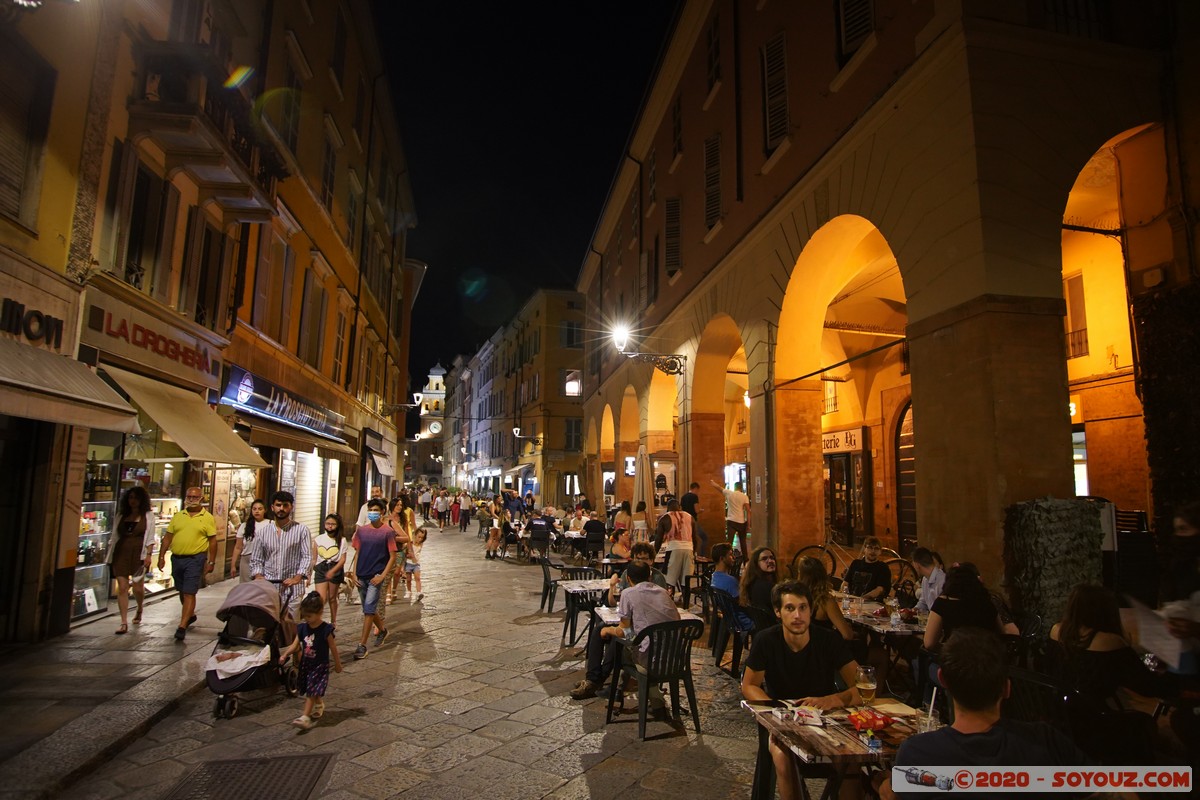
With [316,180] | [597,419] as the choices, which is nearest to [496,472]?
[597,419]

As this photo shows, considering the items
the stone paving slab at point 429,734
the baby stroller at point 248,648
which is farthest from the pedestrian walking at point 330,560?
the baby stroller at point 248,648

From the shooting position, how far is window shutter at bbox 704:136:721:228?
13469 millimetres

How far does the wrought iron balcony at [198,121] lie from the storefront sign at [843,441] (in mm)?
12963

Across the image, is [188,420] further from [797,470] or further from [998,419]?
[998,419]

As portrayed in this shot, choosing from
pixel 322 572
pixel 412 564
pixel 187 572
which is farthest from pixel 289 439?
pixel 322 572

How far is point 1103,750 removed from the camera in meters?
3.01

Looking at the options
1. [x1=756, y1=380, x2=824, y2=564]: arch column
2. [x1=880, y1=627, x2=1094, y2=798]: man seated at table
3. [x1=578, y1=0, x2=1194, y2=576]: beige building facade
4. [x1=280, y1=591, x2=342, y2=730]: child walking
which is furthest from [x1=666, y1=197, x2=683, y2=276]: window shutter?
[x1=880, y1=627, x2=1094, y2=798]: man seated at table

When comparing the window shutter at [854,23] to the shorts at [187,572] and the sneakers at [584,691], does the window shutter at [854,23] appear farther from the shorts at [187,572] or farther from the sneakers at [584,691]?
the shorts at [187,572]

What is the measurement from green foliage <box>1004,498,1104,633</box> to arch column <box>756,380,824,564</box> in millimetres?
4340

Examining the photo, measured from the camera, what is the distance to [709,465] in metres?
14.0

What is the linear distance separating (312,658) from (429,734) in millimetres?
1170

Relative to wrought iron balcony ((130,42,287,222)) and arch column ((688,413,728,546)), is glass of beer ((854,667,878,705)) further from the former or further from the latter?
arch column ((688,413,728,546))

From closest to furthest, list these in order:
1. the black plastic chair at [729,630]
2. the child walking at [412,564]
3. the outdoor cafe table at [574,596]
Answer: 1. the black plastic chair at [729,630]
2. the outdoor cafe table at [574,596]
3. the child walking at [412,564]

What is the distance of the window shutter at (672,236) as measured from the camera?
53.6ft
